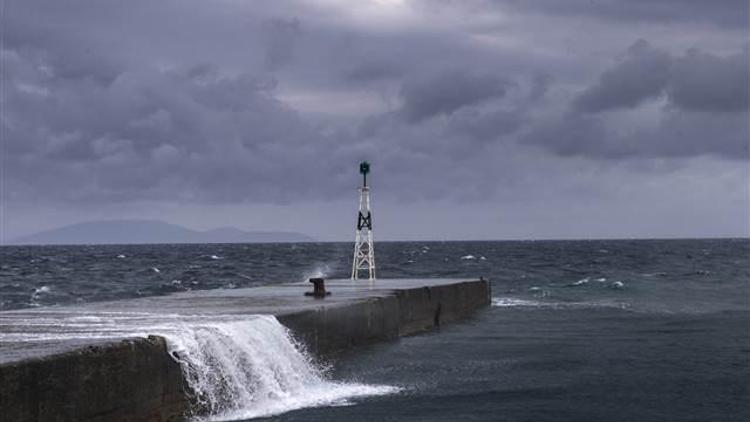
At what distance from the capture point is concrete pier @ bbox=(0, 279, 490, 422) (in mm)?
10484

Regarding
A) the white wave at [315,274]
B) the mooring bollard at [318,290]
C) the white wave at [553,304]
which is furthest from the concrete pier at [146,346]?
the white wave at [315,274]

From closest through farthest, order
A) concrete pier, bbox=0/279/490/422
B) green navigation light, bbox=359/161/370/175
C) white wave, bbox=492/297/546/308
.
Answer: concrete pier, bbox=0/279/490/422, green navigation light, bbox=359/161/370/175, white wave, bbox=492/297/546/308

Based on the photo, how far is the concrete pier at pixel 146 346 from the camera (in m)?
10.5

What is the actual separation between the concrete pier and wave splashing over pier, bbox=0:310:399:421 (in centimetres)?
21

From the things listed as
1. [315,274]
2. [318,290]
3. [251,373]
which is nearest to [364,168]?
[318,290]

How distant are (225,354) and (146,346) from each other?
205cm

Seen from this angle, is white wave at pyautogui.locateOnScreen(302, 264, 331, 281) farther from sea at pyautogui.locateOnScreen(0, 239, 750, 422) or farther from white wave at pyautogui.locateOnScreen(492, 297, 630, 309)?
sea at pyautogui.locateOnScreen(0, 239, 750, 422)

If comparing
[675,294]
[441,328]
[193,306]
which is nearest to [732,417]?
[193,306]

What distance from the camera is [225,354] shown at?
47.6 feet

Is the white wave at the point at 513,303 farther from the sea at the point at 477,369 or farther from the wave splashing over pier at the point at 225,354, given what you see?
the wave splashing over pier at the point at 225,354

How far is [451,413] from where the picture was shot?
1439 centimetres

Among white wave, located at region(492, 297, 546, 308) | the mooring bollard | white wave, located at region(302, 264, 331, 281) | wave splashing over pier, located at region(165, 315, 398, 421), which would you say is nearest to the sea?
wave splashing over pier, located at region(165, 315, 398, 421)

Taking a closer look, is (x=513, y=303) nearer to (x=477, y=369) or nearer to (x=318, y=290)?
(x=318, y=290)

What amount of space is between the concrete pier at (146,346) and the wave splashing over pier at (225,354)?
0.68 feet
